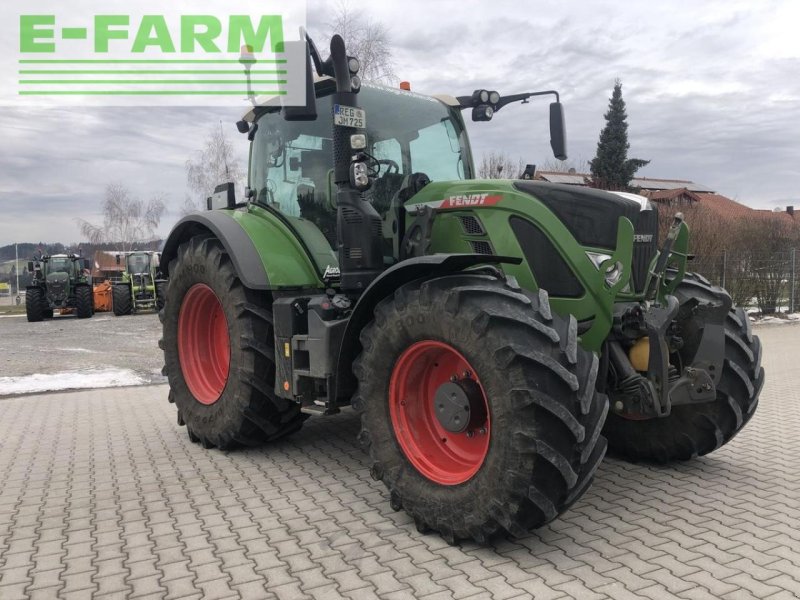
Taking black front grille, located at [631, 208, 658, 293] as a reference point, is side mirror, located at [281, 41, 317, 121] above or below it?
above

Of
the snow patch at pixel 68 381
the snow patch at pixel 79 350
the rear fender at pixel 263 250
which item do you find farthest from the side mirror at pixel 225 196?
the snow patch at pixel 79 350

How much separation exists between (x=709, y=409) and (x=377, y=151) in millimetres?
2748

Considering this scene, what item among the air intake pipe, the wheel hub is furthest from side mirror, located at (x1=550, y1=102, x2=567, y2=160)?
the wheel hub

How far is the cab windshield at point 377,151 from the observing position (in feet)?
15.2

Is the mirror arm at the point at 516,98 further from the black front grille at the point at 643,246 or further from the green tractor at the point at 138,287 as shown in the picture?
the green tractor at the point at 138,287

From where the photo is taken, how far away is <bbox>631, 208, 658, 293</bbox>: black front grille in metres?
3.98

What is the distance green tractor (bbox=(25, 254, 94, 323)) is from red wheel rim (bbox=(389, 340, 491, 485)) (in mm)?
19978

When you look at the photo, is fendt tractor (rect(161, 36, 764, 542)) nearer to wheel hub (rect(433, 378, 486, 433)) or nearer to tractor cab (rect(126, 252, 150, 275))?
wheel hub (rect(433, 378, 486, 433))

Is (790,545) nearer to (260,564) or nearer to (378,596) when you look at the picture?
(378,596)

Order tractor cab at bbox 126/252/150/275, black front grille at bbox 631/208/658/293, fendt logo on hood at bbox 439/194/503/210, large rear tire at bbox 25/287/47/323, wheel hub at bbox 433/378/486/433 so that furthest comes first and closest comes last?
1. tractor cab at bbox 126/252/150/275
2. large rear tire at bbox 25/287/47/323
3. black front grille at bbox 631/208/658/293
4. fendt logo on hood at bbox 439/194/503/210
5. wheel hub at bbox 433/378/486/433

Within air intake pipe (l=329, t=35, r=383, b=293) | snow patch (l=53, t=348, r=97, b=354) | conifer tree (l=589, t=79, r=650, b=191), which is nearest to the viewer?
air intake pipe (l=329, t=35, r=383, b=293)

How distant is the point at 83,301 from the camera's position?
21078mm

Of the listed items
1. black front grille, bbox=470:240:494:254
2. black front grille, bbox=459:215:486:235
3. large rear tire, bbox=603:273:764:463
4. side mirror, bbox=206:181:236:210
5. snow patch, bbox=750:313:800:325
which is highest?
side mirror, bbox=206:181:236:210

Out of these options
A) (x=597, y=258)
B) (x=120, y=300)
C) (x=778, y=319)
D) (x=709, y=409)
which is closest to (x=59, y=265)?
Answer: (x=120, y=300)
